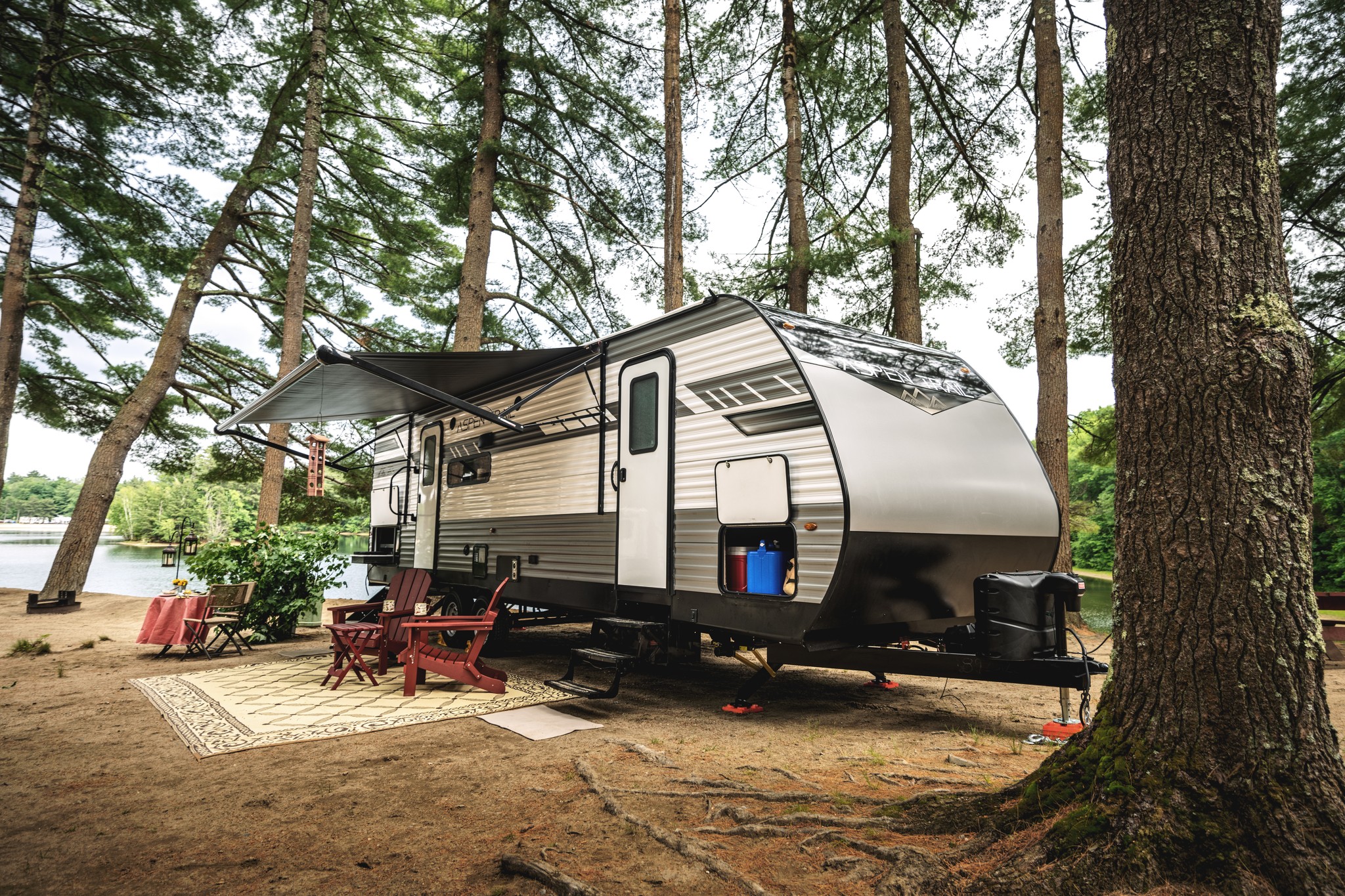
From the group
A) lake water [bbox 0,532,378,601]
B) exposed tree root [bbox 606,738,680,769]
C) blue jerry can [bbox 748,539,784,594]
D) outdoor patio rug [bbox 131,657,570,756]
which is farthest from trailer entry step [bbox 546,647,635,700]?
lake water [bbox 0,532,378,601]

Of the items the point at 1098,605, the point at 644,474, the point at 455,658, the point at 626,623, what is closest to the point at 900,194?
the point at 644,474

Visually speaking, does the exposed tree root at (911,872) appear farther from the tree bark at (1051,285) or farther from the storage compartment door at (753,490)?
the tree bark at (1051,285)

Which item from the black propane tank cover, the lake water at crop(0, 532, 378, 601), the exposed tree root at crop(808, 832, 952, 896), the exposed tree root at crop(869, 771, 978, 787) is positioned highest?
the black propane tank cover

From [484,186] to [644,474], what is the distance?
7.99 m

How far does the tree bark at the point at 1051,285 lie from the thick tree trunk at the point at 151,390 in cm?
1285

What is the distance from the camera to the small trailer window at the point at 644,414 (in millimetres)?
5672

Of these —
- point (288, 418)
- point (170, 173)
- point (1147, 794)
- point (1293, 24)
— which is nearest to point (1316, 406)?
point (1293, 24)

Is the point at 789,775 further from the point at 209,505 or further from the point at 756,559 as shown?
the point at 209,505

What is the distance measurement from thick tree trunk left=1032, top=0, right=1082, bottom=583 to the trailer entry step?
6.55m

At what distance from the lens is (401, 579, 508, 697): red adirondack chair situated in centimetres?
603

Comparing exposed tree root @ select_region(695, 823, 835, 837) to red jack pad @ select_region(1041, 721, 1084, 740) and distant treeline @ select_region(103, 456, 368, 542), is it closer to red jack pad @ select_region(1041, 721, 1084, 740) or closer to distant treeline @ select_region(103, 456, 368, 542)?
red jack pad @ select_region(1041, 721, 1084, 740)

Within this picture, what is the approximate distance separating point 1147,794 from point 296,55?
1704 cm

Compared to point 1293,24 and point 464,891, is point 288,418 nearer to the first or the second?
point 464,891

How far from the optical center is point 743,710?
5492 mm
